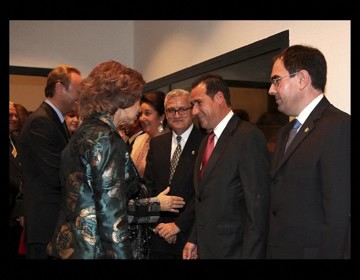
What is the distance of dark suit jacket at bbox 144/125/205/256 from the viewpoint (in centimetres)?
329

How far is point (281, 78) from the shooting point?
2.46 metres

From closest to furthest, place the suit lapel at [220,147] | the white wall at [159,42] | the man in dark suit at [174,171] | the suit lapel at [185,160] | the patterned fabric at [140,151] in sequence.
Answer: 1. the suit lapel at [220,147]
2. the white wall at [159,42]
3. the man in dark suit at [174,171]
4. the suit lapel at [185,160]
5. the patterned fabric at [140,151]

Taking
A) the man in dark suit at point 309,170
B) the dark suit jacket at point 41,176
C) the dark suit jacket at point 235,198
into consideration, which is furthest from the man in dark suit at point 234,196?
the dark suit jacket at point 41,176

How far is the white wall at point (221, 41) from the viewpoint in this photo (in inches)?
121

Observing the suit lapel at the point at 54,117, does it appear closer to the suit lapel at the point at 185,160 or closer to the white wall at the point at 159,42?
the suit lapel at the point at 185,160

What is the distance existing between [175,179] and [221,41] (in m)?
1.85

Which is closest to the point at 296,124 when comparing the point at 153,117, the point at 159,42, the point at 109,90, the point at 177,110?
the point at 109,90

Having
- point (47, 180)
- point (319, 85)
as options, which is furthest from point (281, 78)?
point (47, 180)

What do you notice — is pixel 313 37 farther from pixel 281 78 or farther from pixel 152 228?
pixel 152 228

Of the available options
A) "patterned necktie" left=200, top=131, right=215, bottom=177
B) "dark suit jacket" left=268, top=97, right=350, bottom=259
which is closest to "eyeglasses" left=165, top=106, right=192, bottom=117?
"patterned necktie" left=200, top=131, right=215, bottom=177

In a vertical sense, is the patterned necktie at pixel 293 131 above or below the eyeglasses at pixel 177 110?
below

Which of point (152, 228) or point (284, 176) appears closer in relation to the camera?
point (284, 176)

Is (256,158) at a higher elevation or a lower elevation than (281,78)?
lower

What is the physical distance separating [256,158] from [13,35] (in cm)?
533
